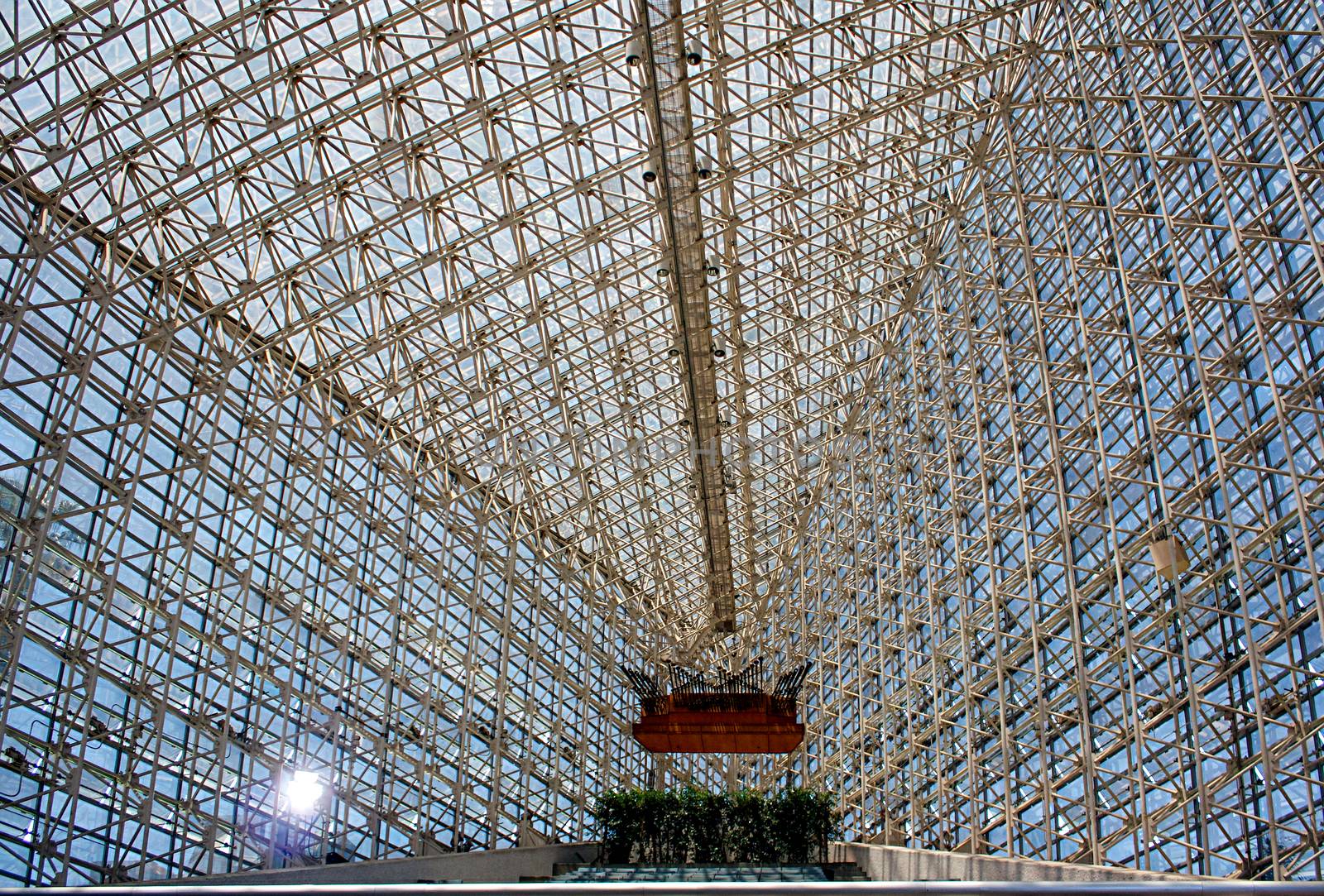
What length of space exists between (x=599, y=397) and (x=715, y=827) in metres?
12.9

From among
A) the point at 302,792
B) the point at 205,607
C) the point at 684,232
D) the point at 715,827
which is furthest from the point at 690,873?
the point at 684,232

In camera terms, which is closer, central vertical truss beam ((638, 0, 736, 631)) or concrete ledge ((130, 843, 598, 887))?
central vertical truss beam ((638, 0, 736, 631))

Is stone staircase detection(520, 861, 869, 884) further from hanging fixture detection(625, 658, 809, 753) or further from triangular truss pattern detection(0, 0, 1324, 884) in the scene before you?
hanging fixture detection(625, 658, 809, 753)

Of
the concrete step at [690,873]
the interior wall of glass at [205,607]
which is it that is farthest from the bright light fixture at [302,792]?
the concrete step at [690,873]

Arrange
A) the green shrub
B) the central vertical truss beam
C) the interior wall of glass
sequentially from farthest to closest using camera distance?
the green shrub → the central vertical truss beam → the interior wall of glass

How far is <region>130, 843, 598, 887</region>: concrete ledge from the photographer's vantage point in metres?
20.8

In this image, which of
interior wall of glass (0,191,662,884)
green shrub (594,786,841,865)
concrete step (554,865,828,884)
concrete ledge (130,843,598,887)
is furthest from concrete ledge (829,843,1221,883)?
interior wall of glass (0,191,662,884)

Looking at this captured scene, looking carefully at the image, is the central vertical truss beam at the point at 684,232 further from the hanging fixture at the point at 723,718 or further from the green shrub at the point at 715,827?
the green shrub at the point at 715,827

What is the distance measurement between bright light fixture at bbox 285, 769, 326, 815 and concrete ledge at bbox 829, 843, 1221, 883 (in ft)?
42.3

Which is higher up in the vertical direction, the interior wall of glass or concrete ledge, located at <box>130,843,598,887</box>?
the interior wall of glass

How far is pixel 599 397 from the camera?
113ft

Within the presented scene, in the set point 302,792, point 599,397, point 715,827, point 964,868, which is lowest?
point 964,868

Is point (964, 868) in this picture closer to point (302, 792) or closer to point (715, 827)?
point (715, 827)

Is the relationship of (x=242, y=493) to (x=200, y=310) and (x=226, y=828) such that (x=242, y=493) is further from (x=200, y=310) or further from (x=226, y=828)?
(x=226, y=828)
